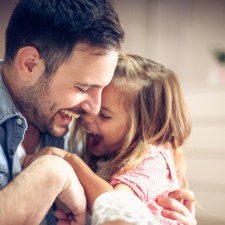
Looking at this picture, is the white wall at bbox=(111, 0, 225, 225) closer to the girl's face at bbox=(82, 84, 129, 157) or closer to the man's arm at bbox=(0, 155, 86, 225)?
the girl's face at bbox=(82, 84, 129, 157)

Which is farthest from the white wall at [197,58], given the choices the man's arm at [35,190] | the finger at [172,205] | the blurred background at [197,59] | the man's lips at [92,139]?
the man's arm at [35,190]

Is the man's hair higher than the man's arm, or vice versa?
the man's hair

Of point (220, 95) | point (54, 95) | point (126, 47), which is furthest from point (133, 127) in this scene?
point (126, 47)

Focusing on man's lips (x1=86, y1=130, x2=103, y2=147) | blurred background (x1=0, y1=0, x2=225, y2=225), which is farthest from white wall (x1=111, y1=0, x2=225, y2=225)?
man's lips (x1=86, y1=130, x2=103, y2=147)

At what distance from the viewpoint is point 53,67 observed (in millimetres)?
1173

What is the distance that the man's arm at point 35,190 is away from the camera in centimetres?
82

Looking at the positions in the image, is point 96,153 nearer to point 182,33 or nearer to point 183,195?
point 183,195

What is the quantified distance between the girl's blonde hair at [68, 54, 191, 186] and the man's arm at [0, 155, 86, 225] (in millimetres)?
374

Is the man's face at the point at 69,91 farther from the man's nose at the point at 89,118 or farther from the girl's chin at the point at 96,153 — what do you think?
the girl's chin at the point at 96,153

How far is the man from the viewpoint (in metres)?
1.09

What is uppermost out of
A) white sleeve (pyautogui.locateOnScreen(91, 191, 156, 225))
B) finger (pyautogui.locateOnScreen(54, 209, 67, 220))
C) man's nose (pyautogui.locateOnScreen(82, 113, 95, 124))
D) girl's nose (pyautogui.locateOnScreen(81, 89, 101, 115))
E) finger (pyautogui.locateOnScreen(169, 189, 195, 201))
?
girl's nose (pyautogui.locateOnScreen(81, 89, 101, 115))

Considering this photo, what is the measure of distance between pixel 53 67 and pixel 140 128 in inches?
14.6

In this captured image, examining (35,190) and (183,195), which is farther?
(183,195)

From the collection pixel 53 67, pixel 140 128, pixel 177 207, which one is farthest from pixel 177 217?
pixel 53 67
